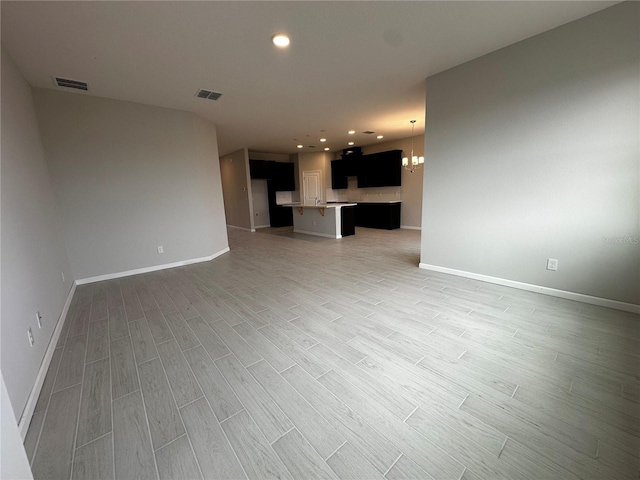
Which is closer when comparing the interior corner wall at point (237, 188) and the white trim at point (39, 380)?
the white trim at point (39, 380)

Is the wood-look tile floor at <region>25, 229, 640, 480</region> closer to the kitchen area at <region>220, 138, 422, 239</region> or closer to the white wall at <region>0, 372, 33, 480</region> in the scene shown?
the white wall at <region>0, 372, 33, 480</region>

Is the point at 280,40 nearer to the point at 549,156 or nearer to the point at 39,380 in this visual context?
the point at 549,156

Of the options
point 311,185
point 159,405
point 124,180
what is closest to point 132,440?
point 159,405

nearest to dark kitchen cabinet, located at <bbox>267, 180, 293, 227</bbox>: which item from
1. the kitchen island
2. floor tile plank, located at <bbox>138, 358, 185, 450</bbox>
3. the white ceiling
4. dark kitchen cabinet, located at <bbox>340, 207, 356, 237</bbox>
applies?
the kitchen island

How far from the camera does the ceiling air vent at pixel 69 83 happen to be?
3.05 metres

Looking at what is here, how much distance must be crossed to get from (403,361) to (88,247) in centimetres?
455

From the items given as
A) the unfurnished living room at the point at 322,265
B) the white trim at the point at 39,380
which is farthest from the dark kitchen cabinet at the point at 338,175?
the white trim at the point at 39,380

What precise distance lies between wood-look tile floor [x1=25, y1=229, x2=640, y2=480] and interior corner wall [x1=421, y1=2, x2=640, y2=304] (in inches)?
19.4

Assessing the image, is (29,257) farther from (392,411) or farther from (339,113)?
(339,113)

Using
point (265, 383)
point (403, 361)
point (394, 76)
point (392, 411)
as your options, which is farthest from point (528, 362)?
point (394, 76)

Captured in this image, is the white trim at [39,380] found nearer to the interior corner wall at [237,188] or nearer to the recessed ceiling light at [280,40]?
the recessed ceiling light at [280,40]

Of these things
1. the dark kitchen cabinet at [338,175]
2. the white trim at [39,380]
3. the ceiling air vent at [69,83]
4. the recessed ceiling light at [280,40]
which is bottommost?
the white trim at [39,380]

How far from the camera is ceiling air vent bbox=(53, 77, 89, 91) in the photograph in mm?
3055

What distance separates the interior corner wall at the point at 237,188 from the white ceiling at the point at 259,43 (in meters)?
4.04
